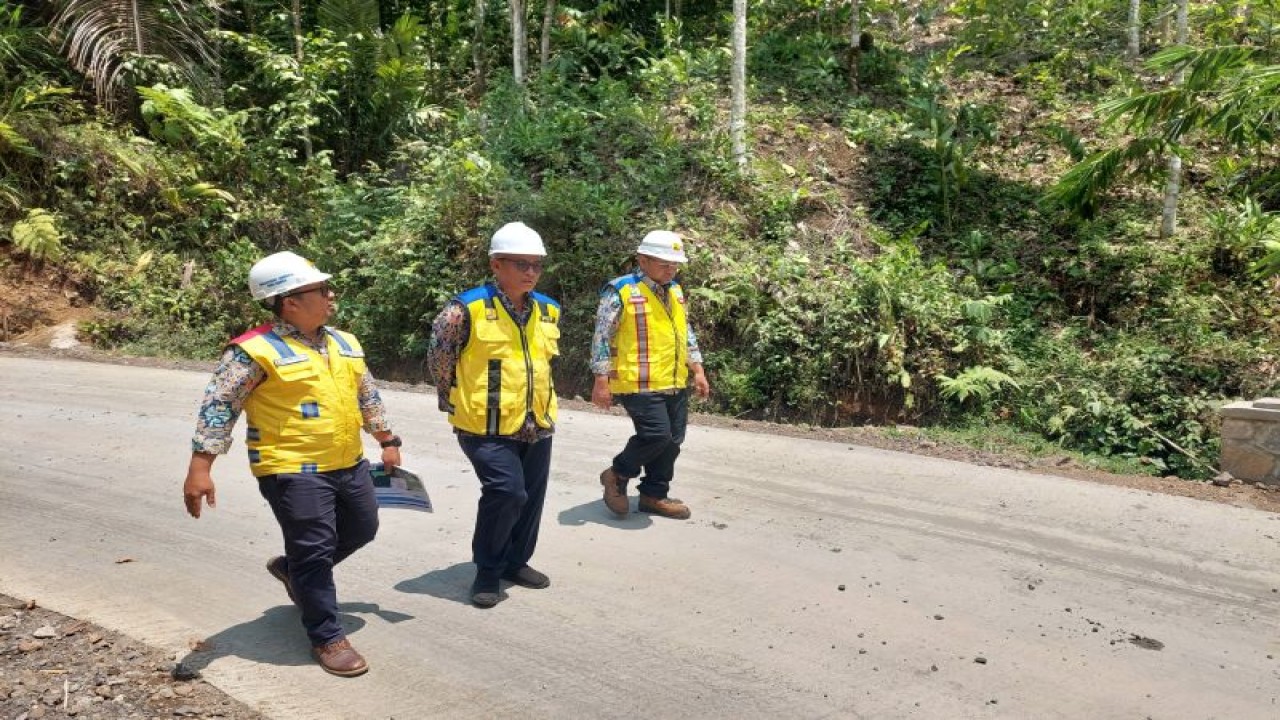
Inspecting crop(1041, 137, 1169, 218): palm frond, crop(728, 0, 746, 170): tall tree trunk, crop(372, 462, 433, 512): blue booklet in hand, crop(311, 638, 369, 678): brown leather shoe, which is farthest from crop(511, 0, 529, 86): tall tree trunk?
crop(311, 638, 369, 678): brown leather shoe

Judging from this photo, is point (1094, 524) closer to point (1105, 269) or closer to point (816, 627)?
point (816, 627)

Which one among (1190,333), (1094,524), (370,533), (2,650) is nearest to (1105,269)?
(1190,333)

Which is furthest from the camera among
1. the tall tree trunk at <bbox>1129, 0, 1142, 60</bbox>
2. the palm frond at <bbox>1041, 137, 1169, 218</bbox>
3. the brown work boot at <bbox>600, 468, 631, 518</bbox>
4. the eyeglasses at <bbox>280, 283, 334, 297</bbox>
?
the tall tree trunk at <bbox>1129, 0, 1142, 60</bbox>

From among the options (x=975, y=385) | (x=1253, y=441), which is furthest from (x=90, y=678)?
(x=975, y=385)

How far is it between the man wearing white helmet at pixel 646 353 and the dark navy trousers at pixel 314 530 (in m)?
2.17

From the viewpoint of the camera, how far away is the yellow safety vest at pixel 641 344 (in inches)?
259

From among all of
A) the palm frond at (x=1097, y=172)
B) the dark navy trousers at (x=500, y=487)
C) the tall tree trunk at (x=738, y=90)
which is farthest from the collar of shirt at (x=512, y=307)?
the tall tree trunk at (x=738, y=90)

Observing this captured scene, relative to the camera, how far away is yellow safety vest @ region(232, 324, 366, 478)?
4.45 metres

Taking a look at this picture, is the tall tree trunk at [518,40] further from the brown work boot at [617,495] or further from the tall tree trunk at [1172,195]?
the brown work boot at [617,495]

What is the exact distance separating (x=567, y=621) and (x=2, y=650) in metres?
2.56

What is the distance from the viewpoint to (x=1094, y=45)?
17500 mm

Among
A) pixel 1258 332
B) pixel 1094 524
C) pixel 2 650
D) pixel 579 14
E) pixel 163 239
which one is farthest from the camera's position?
pixel 579 14

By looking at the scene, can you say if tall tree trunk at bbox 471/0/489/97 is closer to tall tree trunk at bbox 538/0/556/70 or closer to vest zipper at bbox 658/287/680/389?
tall tree trunk at bbox 538/0/556/70

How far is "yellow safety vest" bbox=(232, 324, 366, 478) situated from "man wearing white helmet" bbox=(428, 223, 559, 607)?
726 millimetres
